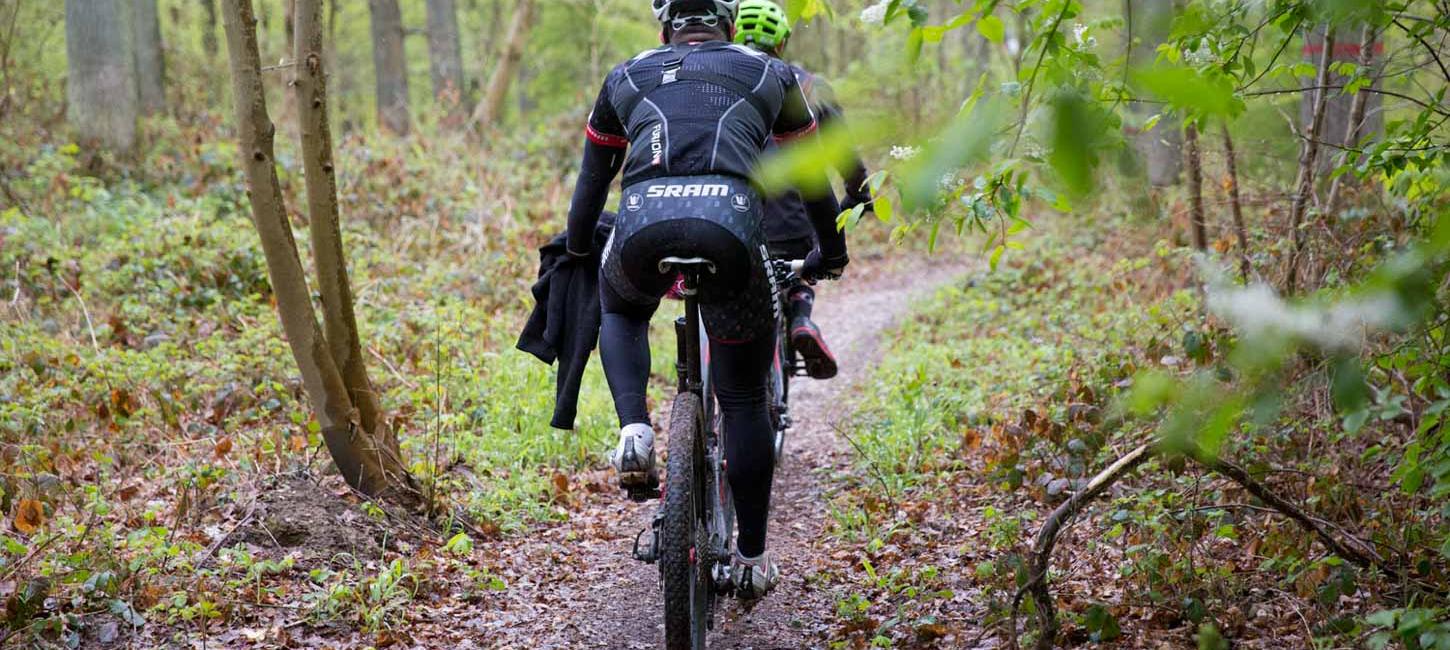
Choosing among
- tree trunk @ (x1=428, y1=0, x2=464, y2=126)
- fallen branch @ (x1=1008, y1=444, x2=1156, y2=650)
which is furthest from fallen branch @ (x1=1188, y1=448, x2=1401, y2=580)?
tree trunk @ (x1=428, y1=0, x2=464, y2=126)

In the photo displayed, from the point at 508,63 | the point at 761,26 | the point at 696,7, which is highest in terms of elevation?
the point at 508,63

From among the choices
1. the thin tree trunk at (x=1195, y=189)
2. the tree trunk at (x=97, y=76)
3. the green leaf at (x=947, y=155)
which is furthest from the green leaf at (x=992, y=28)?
the tree trunk at (x=97, y=76)

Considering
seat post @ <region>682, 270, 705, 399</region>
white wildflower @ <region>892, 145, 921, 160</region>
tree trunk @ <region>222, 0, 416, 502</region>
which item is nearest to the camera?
Result: white wildflower @ <region>892, 145, 921, 160</region>

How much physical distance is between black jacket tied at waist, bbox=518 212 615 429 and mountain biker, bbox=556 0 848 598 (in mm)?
145

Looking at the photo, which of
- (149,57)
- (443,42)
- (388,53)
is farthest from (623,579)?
(443,42)

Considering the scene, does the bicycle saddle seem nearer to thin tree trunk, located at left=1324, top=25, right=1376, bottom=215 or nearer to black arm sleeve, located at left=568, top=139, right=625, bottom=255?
black arm sleeve, located at left=568, top=139, right=625, bottom=255

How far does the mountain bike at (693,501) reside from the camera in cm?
306

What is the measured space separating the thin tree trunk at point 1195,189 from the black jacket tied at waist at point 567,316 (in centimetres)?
371

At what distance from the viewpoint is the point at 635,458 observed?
3.32 m

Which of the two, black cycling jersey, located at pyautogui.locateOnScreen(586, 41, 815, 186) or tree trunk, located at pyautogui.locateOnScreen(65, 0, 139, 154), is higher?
tree trunk, located at pyautogui.locateOnScreen(65, 0, 139, 154)

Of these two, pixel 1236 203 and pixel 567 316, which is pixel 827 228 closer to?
pixel 567 316

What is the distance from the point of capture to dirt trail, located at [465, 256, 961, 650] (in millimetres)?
3834

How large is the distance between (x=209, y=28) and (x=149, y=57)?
5.32 meters

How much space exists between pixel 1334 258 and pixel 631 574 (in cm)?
317
